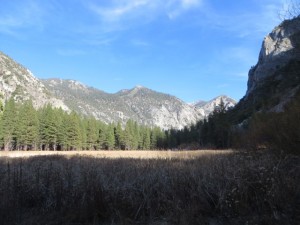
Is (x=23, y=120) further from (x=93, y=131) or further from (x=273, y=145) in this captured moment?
(x=273, y=145)

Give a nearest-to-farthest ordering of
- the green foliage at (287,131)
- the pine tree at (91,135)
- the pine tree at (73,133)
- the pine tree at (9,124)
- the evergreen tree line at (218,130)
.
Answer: the green foliage at (287,131), the evergreen tree line at (218,130), the pine tree at (9,124), the pine tree at (73,133), the pine tree at (91,135)

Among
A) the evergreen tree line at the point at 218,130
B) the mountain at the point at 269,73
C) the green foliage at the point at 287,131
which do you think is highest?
the mountain at the point at 269,73

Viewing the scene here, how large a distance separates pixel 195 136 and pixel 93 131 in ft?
111

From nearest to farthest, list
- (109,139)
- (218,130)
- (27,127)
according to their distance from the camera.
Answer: (218,130) < (27,127) < (109,139)

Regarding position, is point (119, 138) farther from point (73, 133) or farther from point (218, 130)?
point (218, 130)

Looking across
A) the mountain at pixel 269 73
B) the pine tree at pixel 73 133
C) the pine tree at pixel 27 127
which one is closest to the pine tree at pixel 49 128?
the pine tree at pixel 27 127

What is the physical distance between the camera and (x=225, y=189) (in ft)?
16.4

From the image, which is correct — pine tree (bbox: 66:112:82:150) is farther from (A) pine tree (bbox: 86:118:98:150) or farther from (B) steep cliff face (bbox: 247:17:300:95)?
(B) steep cliff face (bbox: 247:17:300:95)

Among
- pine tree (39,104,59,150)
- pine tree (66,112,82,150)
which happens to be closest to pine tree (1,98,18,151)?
pine tree (39,104,59,150)

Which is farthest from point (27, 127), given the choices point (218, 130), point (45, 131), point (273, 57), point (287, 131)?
point (273, 57)

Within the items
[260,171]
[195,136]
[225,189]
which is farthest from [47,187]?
[195,136]

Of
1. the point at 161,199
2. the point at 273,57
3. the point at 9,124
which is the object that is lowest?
the point at 161,199

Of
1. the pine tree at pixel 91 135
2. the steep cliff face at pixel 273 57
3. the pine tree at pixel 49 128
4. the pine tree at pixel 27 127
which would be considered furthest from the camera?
the steep cliff face at pixel 273 57

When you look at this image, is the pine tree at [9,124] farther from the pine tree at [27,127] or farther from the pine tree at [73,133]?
the pine tree at [73,133]
